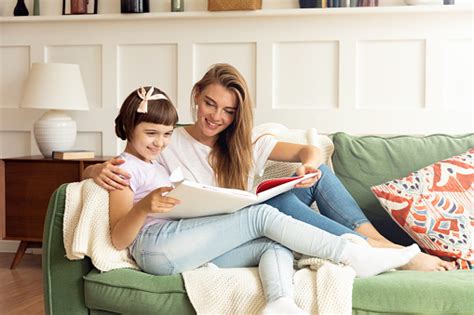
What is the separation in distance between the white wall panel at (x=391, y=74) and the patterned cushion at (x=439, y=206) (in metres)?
1.38

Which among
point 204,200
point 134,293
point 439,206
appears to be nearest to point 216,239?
point 204,200

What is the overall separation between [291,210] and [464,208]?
0.58 meters

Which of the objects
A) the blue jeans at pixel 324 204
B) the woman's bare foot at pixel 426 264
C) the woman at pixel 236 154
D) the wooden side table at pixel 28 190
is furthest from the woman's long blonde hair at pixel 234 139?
the wooden side table at pixel 28 190

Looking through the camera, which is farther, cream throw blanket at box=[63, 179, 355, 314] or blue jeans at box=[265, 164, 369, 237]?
blue jeans at box=[265, 164, 369, 237]

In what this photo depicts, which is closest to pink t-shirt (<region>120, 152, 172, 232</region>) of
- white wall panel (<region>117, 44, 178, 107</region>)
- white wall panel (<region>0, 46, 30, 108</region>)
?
white wall panel (<region>117, 44, 178, 107</region>)

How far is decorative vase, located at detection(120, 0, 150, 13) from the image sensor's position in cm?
410

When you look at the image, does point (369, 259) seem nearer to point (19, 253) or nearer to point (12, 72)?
point (19, 253)

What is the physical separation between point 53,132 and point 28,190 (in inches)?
13.4

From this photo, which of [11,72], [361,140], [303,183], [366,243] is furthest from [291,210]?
[11,72]

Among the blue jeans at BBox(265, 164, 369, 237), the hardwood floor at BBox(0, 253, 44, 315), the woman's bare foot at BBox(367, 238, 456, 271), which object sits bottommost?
the hardwood floor at BBox(0, 253, 44, 315)

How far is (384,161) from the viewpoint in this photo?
2695mm

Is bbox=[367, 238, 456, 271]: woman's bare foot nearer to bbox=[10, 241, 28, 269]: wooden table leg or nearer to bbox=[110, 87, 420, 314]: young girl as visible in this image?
bbox=[110, 87, 420, 314]: young girl

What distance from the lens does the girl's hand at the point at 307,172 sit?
237cm

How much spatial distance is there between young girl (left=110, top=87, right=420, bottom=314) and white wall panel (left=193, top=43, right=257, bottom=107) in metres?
1.78
